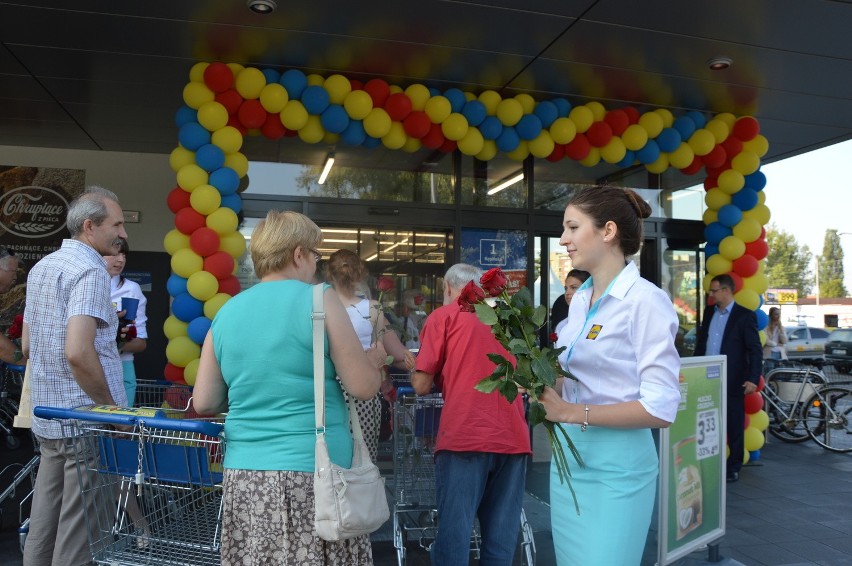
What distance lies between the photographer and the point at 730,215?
24.4 ft

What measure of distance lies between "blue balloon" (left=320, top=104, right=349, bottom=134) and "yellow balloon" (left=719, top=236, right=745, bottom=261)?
13.7ft

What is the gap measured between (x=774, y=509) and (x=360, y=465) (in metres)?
4.94

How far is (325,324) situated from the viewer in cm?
220

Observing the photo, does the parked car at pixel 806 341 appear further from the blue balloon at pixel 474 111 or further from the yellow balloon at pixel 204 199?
the yellow balloon at pixel 204 199

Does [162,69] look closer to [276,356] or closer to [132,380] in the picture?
[132,380]

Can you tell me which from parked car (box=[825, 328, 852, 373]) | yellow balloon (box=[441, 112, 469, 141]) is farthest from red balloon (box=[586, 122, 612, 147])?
parked car (box=[825, 328, 852, 373])

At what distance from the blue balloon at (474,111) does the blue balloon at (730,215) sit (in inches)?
114

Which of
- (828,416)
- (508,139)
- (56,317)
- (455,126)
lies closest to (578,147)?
(508,139)

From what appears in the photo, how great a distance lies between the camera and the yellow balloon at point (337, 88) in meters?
6.15

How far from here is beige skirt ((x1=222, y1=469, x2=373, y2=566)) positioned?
2.18 meters

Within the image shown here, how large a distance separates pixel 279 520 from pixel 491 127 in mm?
5131

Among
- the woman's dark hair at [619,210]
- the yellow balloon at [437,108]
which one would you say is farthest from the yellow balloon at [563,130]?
the woman's dark hair at [619,210]

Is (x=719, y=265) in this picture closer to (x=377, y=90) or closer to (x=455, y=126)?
(x=455, y=126)

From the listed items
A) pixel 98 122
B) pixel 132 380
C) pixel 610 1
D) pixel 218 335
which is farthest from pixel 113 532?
pixel 98 122
